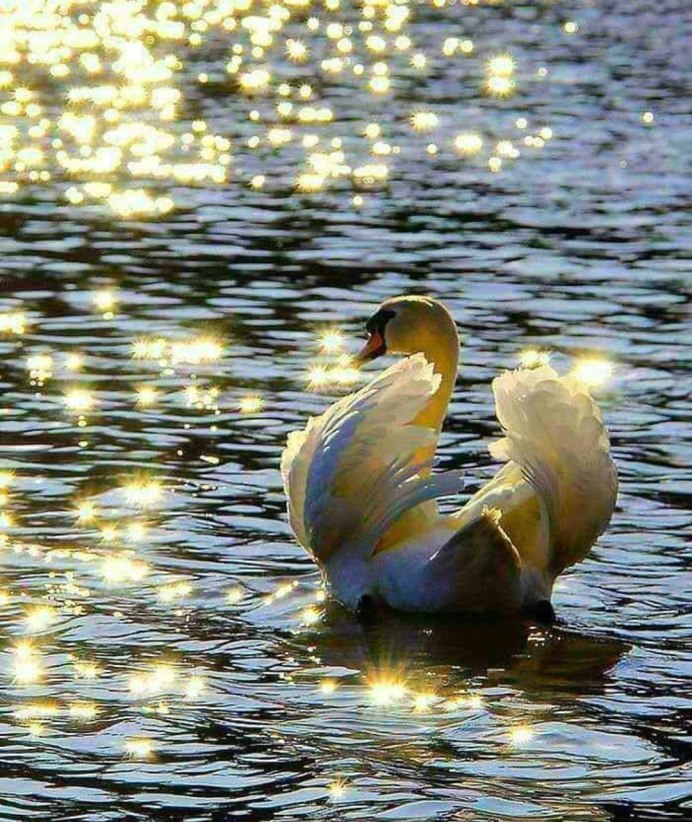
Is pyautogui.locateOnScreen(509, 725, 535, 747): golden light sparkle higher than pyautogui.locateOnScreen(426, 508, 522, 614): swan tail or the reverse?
the reverse

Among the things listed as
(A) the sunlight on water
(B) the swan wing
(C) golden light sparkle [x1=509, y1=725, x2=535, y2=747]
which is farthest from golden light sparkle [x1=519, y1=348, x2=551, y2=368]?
(C) golden light sparkle [x1=509, y1=725, x2=535, y2=747]

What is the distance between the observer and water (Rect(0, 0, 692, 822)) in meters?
8.16

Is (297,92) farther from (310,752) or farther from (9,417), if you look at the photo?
(310,752)

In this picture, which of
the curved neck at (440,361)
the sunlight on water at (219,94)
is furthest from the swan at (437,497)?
the sunlight on water at (219,94)

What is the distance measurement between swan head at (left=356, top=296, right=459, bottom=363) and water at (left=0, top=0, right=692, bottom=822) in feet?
4.20

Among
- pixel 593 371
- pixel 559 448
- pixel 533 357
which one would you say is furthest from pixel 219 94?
pixel 559 448

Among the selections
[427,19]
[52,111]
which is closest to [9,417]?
[52,111]

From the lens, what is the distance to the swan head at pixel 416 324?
1151cm

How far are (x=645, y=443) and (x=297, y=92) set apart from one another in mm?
18229

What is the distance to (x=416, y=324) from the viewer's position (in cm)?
1155

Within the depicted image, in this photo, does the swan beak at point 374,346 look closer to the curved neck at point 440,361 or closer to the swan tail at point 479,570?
the curved neck at point 440,361

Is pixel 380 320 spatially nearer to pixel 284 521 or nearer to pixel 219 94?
pixel 284 521

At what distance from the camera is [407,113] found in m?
28.9

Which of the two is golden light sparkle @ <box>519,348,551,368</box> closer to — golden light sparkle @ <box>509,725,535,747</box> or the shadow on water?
the shadow on water
